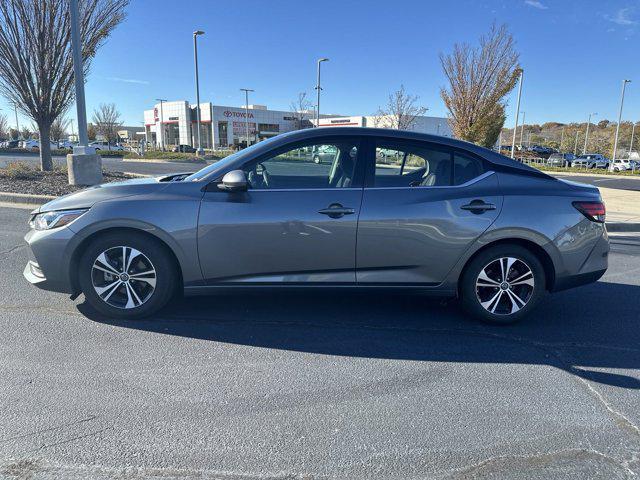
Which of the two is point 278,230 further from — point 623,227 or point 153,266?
point 623,227

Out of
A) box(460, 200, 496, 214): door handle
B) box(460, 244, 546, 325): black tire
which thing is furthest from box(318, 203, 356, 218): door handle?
box(460, 244, 546, 325): black tire

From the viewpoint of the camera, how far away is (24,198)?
33.9 feet

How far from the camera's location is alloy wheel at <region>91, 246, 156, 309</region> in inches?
149

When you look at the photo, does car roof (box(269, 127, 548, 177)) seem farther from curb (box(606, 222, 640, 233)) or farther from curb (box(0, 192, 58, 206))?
curb (box(0, 192, 58, 206))

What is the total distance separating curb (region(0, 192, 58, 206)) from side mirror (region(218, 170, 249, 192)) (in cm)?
842

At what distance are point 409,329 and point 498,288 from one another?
0.87m

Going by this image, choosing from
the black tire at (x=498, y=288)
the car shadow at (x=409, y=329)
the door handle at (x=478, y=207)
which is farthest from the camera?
the black tire at (x=498, y=288)

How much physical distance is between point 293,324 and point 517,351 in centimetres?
185

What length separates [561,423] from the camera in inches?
106

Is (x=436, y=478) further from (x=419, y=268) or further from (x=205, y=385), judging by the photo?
(x=419, y=268)

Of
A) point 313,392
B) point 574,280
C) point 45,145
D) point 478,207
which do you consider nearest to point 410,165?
point 478,207

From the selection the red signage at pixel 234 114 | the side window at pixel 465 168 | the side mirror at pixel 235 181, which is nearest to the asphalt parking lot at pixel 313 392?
the side mirror at pixel 235 181

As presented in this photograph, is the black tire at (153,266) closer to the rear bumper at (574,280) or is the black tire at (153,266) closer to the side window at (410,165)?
the side window at (410,165)

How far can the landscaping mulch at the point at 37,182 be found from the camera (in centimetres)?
1103
